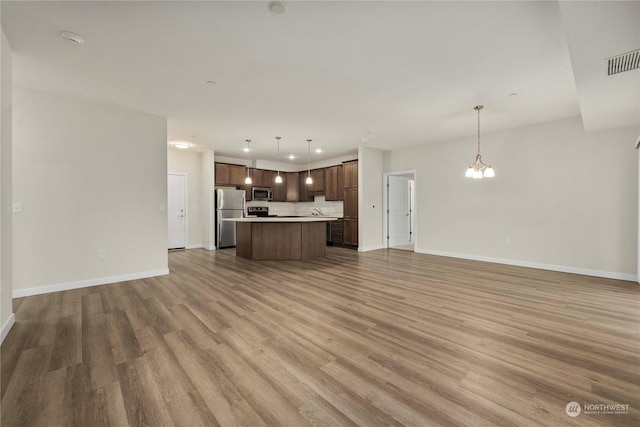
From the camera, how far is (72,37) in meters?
2.49

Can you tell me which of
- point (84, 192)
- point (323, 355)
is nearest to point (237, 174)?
point (84, 192)

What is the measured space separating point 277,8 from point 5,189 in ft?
9.78

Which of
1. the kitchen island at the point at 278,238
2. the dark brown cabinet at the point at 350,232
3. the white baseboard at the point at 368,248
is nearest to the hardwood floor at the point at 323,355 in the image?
the kitchen island at the point at 278,238

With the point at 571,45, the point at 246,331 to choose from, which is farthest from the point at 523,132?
the point at 246,331

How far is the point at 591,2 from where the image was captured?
1.84 metres

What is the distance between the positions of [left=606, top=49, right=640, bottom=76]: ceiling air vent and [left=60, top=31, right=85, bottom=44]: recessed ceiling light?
16.0ft

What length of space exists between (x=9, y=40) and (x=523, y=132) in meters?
7.41

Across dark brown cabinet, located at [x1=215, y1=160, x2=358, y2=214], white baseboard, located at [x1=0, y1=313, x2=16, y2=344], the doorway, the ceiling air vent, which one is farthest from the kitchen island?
the ceiling air vent

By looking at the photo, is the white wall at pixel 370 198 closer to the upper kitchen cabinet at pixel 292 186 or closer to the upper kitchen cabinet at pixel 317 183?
the upper kitchen cabinet at pixel 317 183

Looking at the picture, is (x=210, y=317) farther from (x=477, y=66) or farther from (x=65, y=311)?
(x=477, y=66)

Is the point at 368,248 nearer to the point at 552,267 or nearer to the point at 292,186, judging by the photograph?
the point at 292,186

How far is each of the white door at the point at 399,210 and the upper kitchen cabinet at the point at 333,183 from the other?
146cm

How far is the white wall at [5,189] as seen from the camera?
2.40 meters

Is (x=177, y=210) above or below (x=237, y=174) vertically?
below
